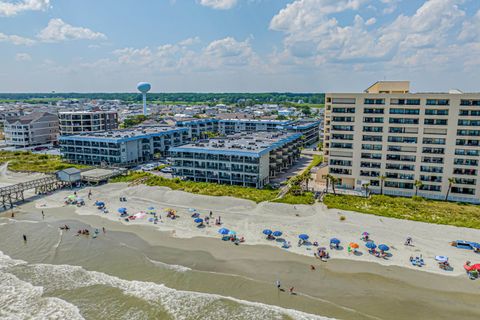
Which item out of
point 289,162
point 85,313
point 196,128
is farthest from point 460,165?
point 196,128

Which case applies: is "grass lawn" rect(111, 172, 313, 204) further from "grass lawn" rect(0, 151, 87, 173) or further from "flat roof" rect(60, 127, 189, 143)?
"grass lawn" rect(0, 151, 87, 173)

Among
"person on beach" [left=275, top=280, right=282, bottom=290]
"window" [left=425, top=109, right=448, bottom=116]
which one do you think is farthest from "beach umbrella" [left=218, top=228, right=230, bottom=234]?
"window" [left=425, top=109, right=448, bottom=116]

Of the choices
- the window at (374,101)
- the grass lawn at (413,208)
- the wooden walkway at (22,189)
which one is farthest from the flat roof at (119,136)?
the window at (374,101)

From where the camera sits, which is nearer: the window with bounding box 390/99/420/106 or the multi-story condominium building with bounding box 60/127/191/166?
the window with bounding box 390/99/420/106

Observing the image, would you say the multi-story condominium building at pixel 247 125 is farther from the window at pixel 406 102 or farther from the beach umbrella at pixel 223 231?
the beach umbrella at pixel 223 231

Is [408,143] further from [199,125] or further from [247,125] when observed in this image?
[199,125]

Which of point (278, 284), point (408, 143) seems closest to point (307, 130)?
point (408, 143)
